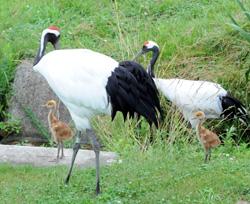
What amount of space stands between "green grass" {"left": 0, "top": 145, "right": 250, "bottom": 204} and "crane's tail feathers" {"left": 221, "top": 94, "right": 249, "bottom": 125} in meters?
1.81

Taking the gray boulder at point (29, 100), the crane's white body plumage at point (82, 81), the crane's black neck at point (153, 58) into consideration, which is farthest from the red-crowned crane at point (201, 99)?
the crane's white body plumage at point (82, 81)

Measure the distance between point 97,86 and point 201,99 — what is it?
359cm

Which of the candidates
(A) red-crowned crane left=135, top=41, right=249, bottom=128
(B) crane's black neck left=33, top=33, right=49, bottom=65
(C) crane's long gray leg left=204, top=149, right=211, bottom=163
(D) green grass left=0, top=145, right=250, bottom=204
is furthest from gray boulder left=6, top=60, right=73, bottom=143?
(C) crane's long gray leg left=204, top=149, right=211, bottom=163

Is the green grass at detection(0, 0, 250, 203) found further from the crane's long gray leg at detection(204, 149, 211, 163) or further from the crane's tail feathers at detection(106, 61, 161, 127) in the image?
the crane's tail feathers at detection(106, 61, 161, 127)

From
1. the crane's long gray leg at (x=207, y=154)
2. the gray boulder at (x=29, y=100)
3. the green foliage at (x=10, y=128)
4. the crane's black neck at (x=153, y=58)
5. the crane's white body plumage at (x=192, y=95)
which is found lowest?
the green foliage at (x=10, y=128)

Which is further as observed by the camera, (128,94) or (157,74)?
(157,74)

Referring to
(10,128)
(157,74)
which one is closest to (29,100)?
(10,128)

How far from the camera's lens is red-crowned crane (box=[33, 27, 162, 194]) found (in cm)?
676

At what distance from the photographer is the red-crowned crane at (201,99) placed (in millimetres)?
9977

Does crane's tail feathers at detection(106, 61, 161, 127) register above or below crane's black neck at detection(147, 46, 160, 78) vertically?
above

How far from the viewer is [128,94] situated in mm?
6801

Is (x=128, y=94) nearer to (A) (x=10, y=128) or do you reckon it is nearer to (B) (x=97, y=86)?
(B) (x=97, y=86)

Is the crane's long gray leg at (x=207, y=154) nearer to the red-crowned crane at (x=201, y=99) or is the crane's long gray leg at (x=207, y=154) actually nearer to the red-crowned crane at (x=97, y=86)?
the red-crowned crane at (x=97, y=86)

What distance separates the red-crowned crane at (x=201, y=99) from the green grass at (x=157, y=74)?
19 cm
